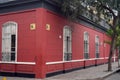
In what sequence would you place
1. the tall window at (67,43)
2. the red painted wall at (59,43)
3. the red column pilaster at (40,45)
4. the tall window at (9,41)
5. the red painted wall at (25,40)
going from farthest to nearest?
the tall window at (67,43) < the tall window at (9,41) < the red painted wall at (59,43) < the red painted wall at (25,40) < the red column pilaster at (40,45)

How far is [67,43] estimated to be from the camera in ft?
60.8

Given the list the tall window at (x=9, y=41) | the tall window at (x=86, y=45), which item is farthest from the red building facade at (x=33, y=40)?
the tall window at (x=86, y=45)

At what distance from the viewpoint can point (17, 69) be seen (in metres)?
15.6

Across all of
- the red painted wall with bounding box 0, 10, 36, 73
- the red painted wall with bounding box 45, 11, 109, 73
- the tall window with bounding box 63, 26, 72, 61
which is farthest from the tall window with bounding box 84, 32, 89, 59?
the red painted wall with bounding box 0, 10, 36, 73

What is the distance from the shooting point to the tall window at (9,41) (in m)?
16.0

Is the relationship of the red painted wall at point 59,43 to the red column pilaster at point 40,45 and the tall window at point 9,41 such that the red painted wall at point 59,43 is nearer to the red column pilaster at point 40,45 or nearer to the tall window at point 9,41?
the red column pilaster at point 40,45

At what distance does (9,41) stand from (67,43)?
14.7 feet

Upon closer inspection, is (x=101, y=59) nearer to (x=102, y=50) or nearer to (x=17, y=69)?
(x=102, y=50)

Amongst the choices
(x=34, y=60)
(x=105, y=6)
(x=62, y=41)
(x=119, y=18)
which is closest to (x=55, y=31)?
(x=62, y=41)

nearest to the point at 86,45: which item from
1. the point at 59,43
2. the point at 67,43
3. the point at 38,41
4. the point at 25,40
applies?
the point at 67,43

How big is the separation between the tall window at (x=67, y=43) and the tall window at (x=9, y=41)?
3.74 metres

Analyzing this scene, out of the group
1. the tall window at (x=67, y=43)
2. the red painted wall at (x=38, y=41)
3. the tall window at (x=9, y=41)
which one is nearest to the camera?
the red painted wall at (x=38, y=41)

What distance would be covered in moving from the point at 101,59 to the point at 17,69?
1551 centimetres

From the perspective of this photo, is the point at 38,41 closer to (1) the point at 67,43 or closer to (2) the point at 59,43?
(2) the point at 59,43
